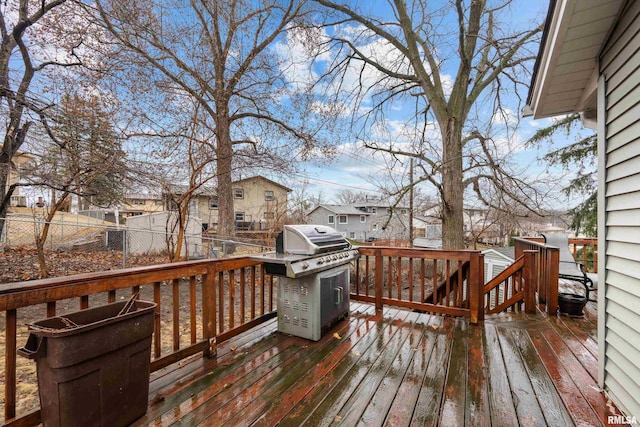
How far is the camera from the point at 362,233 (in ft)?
92.2

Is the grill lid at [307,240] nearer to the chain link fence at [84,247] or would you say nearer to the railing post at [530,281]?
the railing post at [530,281]

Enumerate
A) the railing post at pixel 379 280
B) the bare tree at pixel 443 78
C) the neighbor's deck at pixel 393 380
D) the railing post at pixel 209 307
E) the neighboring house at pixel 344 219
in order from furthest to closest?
the neighboring house at pixel 344 219 → the bare tree at pixel 443 78 → the railing post at pixel 379 280 → the railing post at pixel 209 307 → the neighbor's deck at pixel 393 380

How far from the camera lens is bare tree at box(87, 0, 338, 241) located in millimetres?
6934

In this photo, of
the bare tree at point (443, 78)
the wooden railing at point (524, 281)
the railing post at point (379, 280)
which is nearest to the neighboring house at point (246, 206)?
the bare tree at point (443, 78)

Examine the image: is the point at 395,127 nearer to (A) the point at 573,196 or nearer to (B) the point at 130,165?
(A) the point at 573,196

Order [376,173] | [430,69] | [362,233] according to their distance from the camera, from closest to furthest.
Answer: [430,69]
[376,173]
[362,233]

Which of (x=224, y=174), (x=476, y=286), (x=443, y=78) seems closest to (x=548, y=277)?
(x=476, y=286)

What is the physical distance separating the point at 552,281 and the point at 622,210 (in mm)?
2204

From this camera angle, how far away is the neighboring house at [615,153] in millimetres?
1605

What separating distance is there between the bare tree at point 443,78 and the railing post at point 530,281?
312 cm

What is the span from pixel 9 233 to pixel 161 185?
592 cm

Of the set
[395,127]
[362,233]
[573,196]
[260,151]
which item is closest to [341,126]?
[395,127]

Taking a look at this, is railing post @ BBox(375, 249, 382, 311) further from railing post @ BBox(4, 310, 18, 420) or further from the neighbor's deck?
railing post @ BBox(4, 310, 18, 420)

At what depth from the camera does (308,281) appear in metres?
2.77
